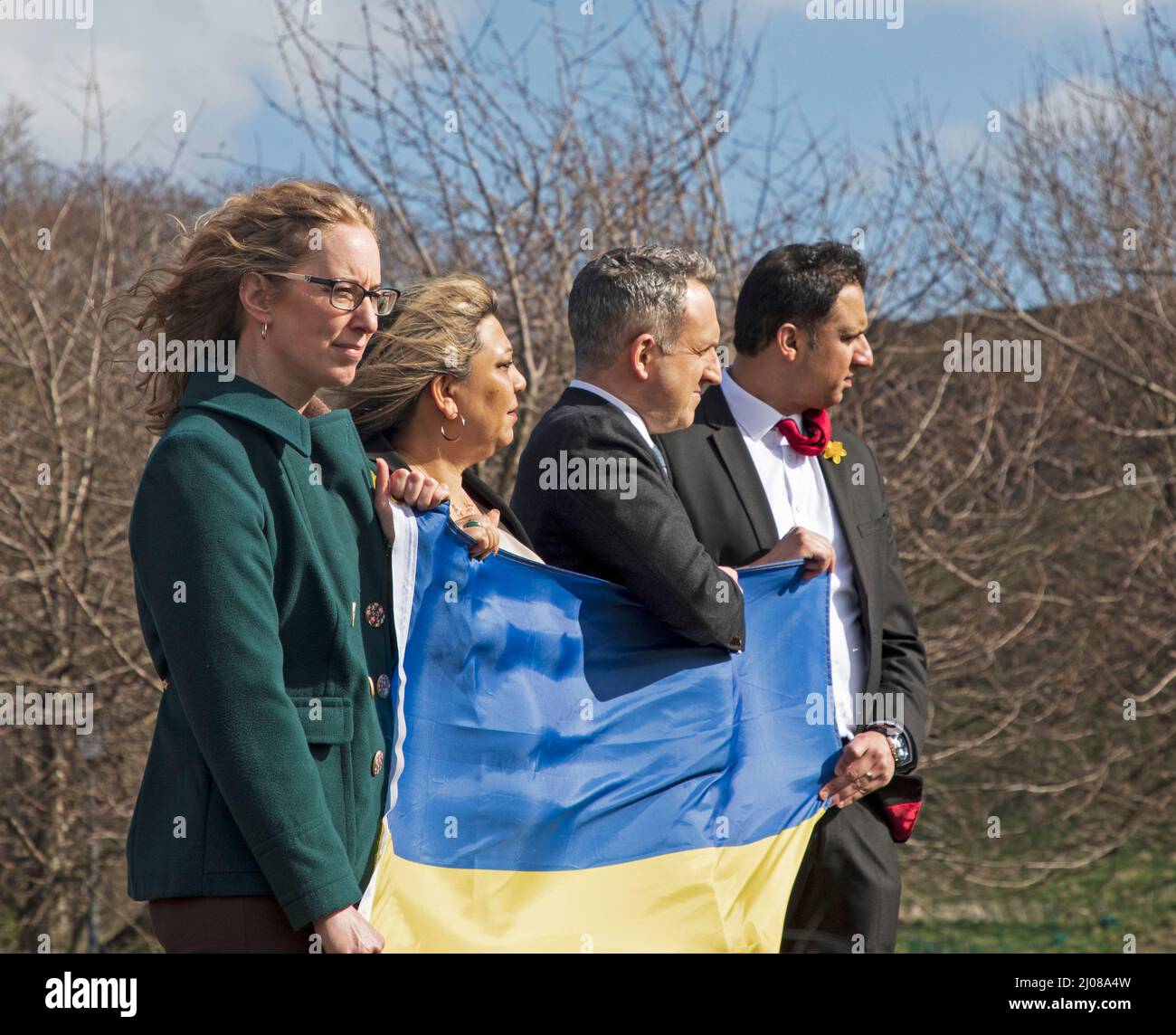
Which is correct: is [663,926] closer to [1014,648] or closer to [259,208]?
[259,208]

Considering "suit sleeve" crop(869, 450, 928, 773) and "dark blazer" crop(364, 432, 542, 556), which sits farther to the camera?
"suit sleeve" crop(869, 450, 928, 773)

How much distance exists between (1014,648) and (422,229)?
4.41m

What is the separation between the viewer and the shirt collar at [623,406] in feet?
10.7

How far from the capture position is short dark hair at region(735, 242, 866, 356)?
3701 millimetres

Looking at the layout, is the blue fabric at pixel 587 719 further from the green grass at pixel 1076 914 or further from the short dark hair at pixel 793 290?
the green grass at pixel 1076 914

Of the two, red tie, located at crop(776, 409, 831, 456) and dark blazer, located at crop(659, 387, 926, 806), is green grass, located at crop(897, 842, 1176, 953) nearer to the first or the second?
dark blazer, located at crop(659, 387, 926, 806)

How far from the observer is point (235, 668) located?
2.12 meters

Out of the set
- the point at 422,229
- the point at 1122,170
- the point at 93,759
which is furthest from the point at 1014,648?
the point at 93,759

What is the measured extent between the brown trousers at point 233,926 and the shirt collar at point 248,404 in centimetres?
72

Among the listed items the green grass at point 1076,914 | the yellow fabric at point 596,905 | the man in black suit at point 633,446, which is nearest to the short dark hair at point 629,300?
the man in black suit at point 633,446

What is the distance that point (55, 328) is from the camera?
8.75 meters

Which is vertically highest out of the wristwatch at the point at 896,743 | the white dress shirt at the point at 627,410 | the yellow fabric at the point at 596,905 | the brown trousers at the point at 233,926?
the white dress shirt at the point at 627,410

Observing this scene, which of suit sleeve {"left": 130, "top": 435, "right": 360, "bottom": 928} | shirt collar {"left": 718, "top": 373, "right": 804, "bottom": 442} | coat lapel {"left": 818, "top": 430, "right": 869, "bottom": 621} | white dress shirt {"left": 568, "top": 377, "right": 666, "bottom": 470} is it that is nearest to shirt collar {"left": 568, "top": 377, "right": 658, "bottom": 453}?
white dress shirt {"left": 568, "top": 377, "right": 666, "bottom": 470}

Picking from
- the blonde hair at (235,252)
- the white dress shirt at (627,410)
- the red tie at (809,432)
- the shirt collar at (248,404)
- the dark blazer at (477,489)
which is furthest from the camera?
the red tie at (809,432)
